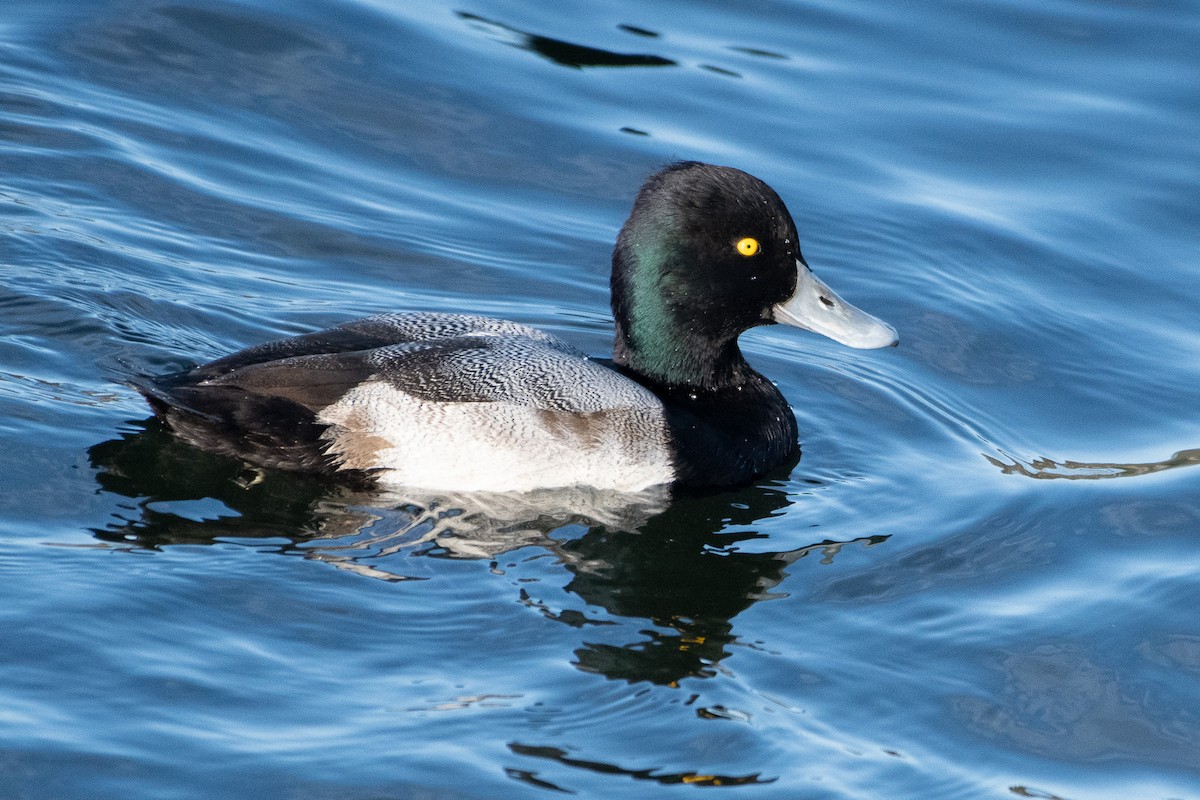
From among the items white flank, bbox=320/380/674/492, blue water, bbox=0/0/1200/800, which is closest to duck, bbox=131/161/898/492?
white flank, bbox=320/380/674/492

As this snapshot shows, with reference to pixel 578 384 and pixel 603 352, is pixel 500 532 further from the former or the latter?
pixel 603 352

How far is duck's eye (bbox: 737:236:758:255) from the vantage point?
7.76 meters

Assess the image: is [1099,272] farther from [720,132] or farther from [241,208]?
[241,208]

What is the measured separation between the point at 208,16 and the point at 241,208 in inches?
104

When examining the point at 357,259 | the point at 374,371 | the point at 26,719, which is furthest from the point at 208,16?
the point at 26,719

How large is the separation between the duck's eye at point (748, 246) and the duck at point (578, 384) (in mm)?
11

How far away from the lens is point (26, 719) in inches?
209

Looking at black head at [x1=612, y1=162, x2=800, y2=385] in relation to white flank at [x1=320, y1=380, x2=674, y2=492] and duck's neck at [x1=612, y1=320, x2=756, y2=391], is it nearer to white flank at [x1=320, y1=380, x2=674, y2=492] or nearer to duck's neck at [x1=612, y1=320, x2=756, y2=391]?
duck's neck at [x1=612, y1=320, x2=756, y2=391]

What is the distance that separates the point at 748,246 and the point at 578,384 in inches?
44.6

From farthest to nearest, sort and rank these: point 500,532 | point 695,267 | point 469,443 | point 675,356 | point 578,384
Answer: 1. point 675,356
2. point 695,267
3. point 578,384
4. point 469,443
5. point 500,532

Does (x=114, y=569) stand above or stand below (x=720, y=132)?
below

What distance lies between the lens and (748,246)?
779 cm

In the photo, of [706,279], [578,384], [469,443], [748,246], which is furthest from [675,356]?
[469,443]

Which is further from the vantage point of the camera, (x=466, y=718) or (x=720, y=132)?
(x=720, y=132)
